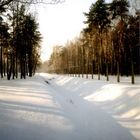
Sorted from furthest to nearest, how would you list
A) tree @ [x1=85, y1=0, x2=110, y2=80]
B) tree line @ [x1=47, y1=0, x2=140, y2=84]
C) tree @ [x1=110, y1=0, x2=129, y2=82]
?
1. tree @ [x1=85, y1=0, x2=110, y2=80]
2. tree @ [x1=110, y1=0, x2=129, y2=82]
3. tree line @ [x1=47, y1=0, x2=140, y2=84]

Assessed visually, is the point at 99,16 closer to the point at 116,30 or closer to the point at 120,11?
the point at 116,30

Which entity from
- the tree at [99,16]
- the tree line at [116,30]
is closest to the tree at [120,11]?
the tree line at [116,30]

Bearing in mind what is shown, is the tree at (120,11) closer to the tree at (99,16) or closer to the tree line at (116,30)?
the tree line at (116,30)

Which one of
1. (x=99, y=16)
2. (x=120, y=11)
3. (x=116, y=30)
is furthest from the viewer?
(x=99, y=16)

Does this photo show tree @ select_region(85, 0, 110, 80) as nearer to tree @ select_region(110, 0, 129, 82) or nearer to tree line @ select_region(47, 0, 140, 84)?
tree line @ select_region(47, 0, 140, 84)

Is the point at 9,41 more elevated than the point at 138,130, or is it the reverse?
the point at 9,41

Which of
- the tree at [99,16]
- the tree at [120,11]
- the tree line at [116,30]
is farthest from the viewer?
the tree at [99,16]

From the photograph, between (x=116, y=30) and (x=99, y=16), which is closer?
(x=116, y=30)

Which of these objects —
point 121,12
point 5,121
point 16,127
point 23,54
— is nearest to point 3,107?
point 5,121

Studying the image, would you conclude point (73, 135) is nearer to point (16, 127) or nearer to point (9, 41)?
point (16, 127)

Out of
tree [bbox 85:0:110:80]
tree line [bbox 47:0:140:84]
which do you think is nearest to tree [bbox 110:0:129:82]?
tree line [bbox 47:0:140:84]

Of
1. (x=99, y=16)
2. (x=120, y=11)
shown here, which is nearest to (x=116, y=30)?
(x=120, y=11)

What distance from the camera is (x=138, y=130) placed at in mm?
11625

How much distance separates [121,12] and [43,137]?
981 inches
